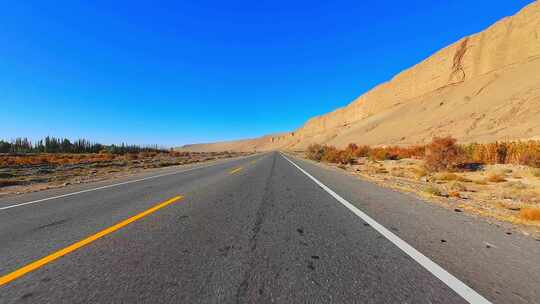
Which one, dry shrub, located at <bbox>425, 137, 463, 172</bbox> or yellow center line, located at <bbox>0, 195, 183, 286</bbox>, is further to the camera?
dry shrub, located at <bbox>425, 137, 463, 172</bbox>

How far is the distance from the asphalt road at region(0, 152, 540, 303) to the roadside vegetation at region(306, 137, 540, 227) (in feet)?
4.74

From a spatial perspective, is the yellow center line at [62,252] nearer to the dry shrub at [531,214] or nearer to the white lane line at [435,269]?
→ the white lane line at [435,269]

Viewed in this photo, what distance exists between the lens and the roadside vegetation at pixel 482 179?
18.4 ft

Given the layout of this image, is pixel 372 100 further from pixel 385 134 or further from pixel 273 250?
pixel 273 250

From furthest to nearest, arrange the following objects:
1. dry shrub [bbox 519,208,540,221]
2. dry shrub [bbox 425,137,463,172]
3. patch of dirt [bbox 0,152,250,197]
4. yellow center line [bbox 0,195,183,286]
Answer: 1. dry shrub [bbox 425,137,463,172]
2. patch of dirt [bbox 0,152,250,197]
3. dry shrub [bbox 519,208,540,221]
4. yellow center line [bbox 0,195,183,286]

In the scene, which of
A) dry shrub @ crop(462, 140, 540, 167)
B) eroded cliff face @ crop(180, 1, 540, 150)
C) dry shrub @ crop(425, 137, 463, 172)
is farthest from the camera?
eroded cliff face @ crop(180, 1, 540, 150)

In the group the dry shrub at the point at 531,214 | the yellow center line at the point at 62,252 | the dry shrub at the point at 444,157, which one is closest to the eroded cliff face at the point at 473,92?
the dry shrub at the point at 444,157

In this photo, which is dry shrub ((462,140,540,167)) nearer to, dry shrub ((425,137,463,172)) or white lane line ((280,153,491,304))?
dry shrub ((425,137,463,172))

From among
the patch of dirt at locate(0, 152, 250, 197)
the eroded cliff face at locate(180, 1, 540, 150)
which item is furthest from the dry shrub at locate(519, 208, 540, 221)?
the eroded cliff face at locate(180, 1, 540, 150)

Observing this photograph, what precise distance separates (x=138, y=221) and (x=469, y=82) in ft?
213

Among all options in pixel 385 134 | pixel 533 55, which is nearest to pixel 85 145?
pixel 385 134

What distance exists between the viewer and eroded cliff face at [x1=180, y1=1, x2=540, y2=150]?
33.6m

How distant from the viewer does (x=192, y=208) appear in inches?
209

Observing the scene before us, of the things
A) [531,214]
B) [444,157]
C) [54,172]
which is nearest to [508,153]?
[444,157]
